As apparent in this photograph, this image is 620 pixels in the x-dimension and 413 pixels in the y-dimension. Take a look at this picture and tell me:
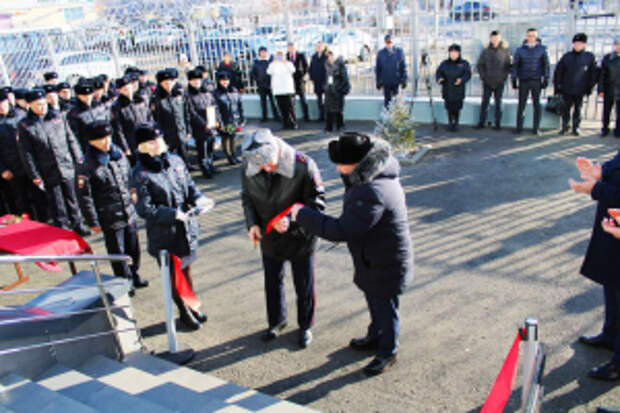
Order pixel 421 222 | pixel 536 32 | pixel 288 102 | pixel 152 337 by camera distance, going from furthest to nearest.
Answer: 1. pixel 288 102
2. pixel 536 32
3. pixel 421 222
4. pixel 152 337

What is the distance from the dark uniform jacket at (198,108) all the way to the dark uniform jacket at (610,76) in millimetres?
6822

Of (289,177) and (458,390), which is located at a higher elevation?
(289,177)

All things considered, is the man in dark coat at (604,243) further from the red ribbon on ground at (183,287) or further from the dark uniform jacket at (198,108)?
the dark uniform jacket at (198,108)

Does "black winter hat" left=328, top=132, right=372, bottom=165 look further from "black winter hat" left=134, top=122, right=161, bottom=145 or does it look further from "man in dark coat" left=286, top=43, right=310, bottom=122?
"man in dark coat" left=286, top=43, right=310, bottom=122

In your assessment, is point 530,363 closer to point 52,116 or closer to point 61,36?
point 52,116

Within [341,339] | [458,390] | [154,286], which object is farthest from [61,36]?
[458,390]

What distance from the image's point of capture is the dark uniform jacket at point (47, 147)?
6.70 metres

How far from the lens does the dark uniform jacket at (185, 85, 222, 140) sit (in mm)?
8805

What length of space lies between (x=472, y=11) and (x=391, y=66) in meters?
1.91

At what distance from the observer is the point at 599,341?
404 cm

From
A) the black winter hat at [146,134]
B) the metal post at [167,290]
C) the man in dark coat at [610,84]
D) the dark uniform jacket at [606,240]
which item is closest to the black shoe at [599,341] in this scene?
the dark uniform jacket at [606,240]

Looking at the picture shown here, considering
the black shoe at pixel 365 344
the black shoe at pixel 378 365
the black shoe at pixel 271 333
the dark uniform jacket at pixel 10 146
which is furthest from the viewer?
the dark uniform jacket at pixel 10 146

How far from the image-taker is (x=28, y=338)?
12.1 ft

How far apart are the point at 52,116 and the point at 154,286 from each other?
2875 millimetres
